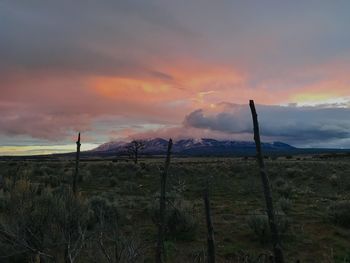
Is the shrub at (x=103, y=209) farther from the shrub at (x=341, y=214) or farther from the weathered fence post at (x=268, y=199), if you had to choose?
the weathered fence post at (x=268, y=199)

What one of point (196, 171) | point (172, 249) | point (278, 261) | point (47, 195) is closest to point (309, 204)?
point (172, 249)

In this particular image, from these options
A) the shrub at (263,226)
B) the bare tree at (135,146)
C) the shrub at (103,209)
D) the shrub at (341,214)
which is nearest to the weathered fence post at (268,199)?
the shrub at (263,226)

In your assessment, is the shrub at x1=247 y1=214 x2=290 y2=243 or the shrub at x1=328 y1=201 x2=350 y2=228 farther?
the shrub at x1=328 y1=201 x2=350 y2=228

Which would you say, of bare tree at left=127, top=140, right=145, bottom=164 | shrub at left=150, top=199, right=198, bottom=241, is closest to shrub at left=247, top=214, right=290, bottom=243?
shrub at left=150, top=199, right=198, bottom=241

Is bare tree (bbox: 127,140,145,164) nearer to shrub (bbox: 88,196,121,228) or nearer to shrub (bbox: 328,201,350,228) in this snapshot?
shrub (bbox: 88,196,121,228)

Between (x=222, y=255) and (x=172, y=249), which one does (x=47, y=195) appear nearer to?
(x=172, y=249)

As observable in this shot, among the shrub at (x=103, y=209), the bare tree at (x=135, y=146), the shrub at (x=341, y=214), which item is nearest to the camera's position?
the shrub at (x=103, y=209)

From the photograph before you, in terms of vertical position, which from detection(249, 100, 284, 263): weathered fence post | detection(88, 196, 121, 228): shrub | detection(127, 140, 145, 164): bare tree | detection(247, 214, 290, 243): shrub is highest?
detection(127, 140, 145, 164): bare tree

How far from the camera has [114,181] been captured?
34344 millimetres

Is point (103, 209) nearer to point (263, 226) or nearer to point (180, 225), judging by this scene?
point (180, 225)

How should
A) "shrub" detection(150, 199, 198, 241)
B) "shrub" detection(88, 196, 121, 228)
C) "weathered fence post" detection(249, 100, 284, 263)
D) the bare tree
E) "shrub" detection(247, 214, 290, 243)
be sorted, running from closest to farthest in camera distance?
"weathered fence post" detection(249, 100, 284, 263), "shrub" detection(247, 214, 290, 243), "shrub" detection(150, 199, 198, 241), "shrub" detection(88, 196, 121, 228), the bare tree

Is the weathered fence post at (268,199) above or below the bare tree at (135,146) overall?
below

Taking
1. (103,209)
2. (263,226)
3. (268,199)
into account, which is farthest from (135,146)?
(268,199)

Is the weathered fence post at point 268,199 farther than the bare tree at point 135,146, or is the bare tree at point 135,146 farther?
the bare tree at point 135,146
